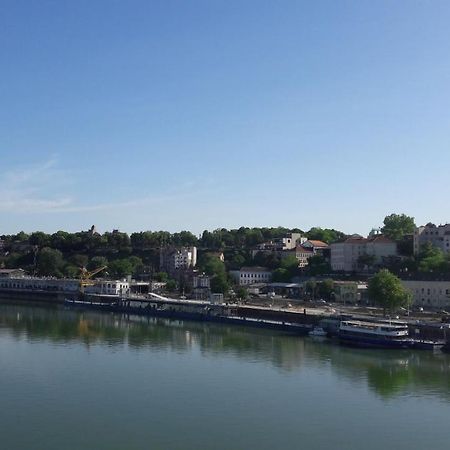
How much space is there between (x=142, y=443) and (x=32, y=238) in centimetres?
4692

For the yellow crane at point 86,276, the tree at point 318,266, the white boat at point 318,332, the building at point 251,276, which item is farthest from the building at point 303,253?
the white boat at point 318,332

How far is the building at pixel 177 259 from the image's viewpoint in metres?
44.3

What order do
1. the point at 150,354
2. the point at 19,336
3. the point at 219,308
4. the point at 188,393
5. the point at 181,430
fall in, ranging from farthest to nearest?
1. the point at 219,308
2. the point at 19,336
3. the point at 150,354
4. the point at 188,393
5. the point at 181,430

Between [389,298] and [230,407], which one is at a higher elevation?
[389,298]

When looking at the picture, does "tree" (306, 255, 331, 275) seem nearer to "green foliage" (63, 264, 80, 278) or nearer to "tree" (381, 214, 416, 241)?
"tree" (381, 214, 416, 241)

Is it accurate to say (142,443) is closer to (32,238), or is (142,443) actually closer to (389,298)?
(389,298)

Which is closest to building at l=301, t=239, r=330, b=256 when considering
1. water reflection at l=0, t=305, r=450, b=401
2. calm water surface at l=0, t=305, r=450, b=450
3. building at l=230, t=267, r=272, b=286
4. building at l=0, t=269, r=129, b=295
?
building at l=230, t=267, r=272, b=286

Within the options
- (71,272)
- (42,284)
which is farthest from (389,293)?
(71,272)

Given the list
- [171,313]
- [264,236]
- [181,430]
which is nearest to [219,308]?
[171,313]

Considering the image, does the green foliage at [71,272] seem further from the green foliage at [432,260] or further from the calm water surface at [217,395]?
the calm water surface at [217,395]

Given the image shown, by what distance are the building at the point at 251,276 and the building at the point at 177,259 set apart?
7009mm

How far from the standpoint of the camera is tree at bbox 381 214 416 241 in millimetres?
36547

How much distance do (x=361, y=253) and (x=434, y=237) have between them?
12.7ft

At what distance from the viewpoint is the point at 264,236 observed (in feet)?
160
